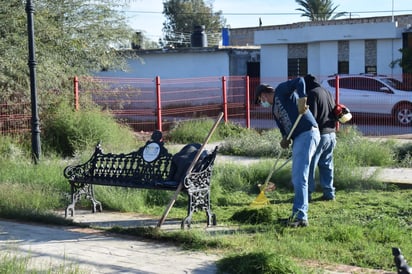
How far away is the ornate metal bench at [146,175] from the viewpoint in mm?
7848

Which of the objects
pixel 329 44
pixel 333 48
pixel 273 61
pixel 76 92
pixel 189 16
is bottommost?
pixel 76 92

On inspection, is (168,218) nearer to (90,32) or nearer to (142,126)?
(90,32)

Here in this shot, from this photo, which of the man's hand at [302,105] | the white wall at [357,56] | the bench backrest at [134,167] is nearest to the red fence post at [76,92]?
the bench backrest at [134,167]

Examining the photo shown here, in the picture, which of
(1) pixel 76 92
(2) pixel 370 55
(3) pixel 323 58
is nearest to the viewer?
(1) pixel 76 92

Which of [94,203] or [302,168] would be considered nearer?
[302,168]

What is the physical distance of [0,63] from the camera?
13.8m

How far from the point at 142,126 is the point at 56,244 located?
44.8ft

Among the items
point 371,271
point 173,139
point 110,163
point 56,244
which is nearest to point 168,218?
point 110,163

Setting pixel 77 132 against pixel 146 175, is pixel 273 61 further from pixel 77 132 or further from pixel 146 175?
pixel 146 175

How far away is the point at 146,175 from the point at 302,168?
1933 mm

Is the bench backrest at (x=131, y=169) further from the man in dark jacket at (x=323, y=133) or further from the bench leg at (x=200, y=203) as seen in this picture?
the man in dark jacket at (x=323, y=133)

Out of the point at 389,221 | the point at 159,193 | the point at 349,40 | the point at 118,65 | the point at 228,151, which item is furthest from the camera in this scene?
the point at 349,40

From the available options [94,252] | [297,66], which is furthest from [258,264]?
[297,66]

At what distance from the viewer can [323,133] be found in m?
9.27
